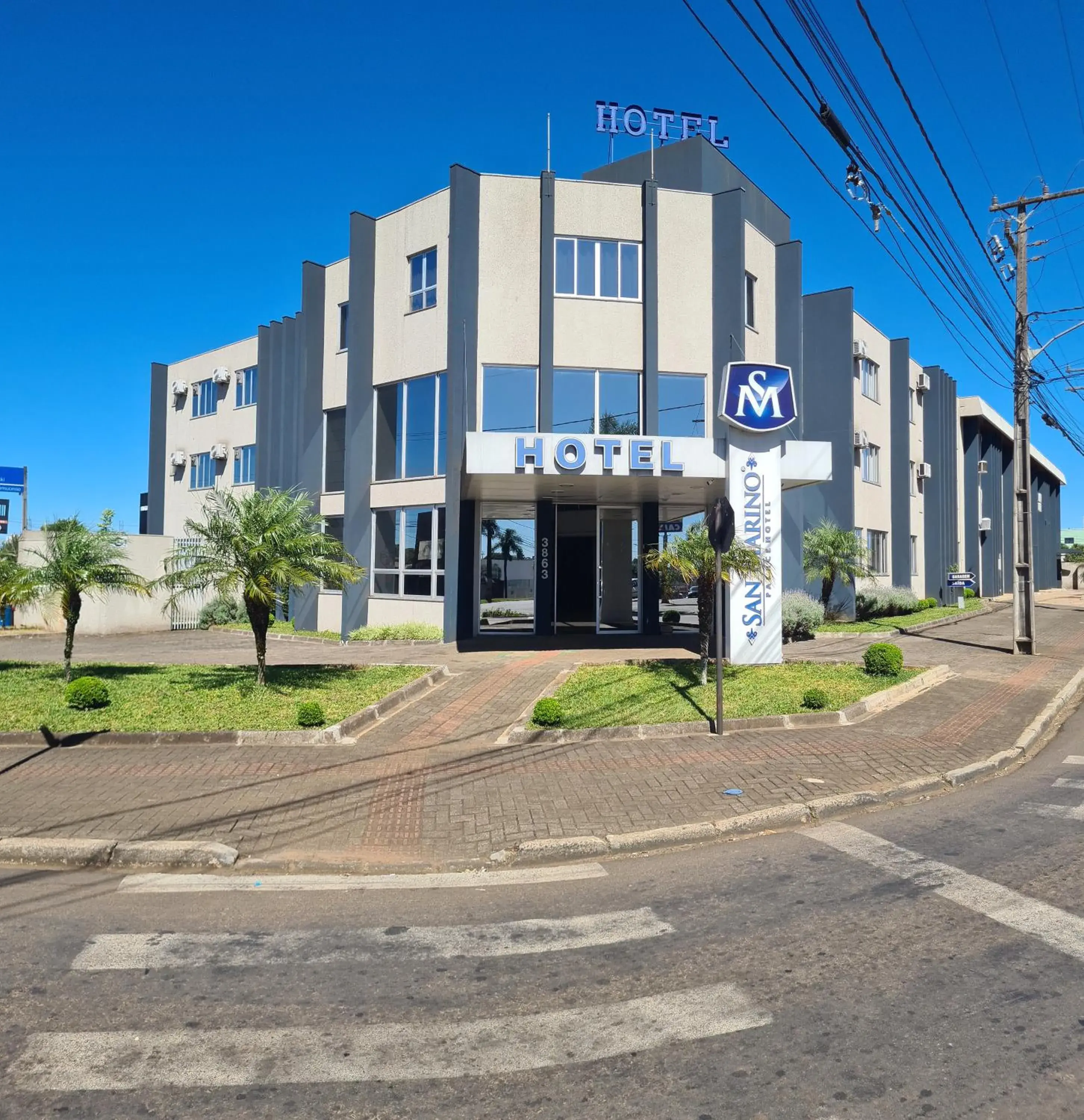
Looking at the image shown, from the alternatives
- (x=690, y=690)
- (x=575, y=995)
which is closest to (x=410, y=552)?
(x=690, y=690)

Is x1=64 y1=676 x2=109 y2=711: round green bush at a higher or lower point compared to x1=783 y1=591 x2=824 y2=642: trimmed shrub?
lower

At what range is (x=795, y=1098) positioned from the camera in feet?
10.9

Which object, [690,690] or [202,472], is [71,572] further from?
[202,472]

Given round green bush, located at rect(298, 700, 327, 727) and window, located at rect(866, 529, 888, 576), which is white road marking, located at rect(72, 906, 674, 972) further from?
window, located at rect(866, 529, 888, 576)

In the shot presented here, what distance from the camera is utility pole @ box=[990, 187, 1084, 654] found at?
18.3 m

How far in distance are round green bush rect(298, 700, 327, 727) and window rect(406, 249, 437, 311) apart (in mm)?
13231

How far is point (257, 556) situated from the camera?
1248 cm

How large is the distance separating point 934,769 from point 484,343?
14.6 m

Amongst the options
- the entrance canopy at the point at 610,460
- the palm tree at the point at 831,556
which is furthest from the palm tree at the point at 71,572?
the palm tree at the point at 831,556

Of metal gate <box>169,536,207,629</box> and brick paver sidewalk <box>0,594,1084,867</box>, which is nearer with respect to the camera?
brick paver sidewalk <box>0,594,1084,867</box>

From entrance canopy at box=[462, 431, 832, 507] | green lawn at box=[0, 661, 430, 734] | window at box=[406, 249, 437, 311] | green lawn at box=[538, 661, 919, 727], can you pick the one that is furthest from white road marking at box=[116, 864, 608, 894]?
window at box=[406, 249, 437, 311]

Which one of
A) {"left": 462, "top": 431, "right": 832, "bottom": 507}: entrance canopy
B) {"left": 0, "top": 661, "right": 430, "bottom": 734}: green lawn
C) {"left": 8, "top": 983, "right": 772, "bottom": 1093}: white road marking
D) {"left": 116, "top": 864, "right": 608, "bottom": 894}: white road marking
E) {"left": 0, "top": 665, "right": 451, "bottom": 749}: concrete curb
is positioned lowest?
{"left": 116, "top": 864, "right": 608, "bottom": 894}: white road marking

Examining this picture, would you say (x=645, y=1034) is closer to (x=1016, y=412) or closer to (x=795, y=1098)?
(x=795, y=1098)

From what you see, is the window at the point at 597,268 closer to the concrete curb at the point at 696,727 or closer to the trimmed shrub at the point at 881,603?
the concrete curb at the point at 696,727
